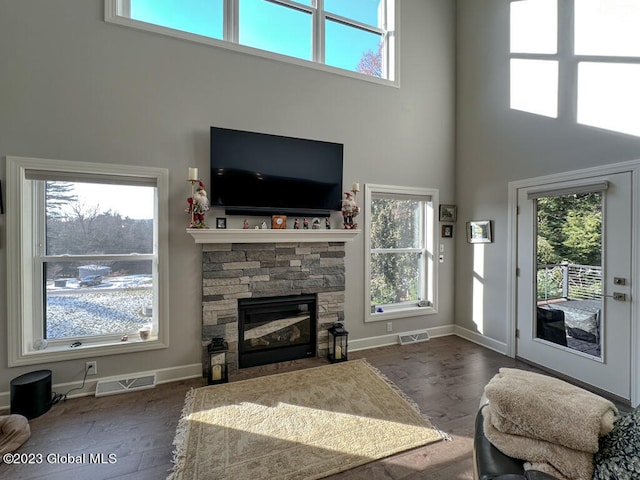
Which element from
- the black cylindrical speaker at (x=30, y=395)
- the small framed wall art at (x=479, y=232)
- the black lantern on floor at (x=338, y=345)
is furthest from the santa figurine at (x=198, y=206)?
the small framed wall art at (x=479, y=232)

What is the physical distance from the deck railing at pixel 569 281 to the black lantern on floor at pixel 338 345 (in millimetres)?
2278

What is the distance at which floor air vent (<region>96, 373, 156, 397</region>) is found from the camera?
2690 mm

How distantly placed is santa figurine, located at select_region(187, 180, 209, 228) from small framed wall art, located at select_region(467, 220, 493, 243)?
3.48 metres

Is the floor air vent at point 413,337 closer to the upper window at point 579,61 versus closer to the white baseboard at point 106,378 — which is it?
the white baseboard at point 106,378

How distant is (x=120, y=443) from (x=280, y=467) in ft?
3.94

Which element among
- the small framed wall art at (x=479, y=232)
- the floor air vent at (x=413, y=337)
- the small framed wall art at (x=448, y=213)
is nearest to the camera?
the small framed wall art at (x=479, y=232)

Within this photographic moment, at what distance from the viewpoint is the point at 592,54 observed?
2805mm

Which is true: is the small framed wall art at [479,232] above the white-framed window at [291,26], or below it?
below

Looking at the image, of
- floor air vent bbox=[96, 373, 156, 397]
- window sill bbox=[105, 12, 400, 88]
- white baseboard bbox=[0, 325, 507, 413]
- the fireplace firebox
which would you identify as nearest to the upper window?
window sill bbox=[105, 12, 400, 88]

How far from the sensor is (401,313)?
13.0ft

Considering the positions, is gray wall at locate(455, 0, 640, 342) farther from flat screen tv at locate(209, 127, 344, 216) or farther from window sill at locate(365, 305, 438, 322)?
flat screen tv at locate(209, 127, 344, 216)

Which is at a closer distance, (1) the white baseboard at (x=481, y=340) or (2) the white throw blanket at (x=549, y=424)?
(2) the white throw blanket at (x=549, y=424)

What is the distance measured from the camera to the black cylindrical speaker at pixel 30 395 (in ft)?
7.54

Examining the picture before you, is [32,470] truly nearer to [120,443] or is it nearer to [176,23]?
[120,443]
